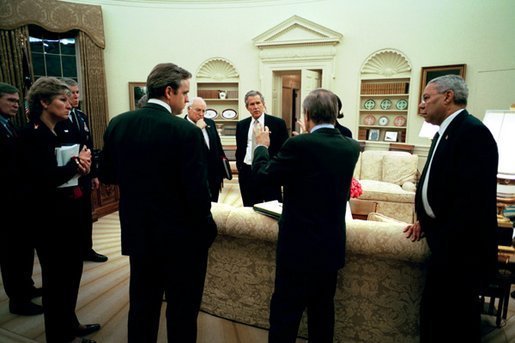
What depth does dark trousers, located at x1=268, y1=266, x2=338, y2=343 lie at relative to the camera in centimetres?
165

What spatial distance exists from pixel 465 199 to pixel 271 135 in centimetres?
205

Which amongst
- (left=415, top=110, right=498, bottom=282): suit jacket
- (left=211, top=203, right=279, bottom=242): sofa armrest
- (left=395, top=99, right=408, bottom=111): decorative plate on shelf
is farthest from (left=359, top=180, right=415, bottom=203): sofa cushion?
(left=415, top=110, right=498, bottom=282): suit jacket

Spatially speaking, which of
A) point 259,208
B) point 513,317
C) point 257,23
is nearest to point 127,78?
point 257,23

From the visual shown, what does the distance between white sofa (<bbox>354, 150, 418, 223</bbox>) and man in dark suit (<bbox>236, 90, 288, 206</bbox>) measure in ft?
6.29

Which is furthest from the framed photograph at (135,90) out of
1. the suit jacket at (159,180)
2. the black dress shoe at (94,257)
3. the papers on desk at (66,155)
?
the suit jacket at (159,180)

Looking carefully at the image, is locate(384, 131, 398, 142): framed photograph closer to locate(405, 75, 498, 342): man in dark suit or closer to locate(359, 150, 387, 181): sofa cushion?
locate(359, 150, 387, 181): sofa cushion

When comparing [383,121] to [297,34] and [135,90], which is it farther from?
[135,90]

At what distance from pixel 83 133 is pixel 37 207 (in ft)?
4.51

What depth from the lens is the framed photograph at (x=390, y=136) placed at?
6.65 metres

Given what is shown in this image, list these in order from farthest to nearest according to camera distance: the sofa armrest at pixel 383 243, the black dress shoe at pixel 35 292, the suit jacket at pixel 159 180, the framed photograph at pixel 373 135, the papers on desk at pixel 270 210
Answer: the framed photograph at pixel 373 135 → the black dress shoe at pixel 35 292 → the papers on desk at pixel 270 210 → the sofa armrest at pixel 383 243 → the suit jacket at pixel 159 180

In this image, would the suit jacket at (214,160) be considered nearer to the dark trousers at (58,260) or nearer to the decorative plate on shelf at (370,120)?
the dark trousers at (58,260)

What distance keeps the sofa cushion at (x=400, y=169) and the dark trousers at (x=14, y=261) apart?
4.83 m

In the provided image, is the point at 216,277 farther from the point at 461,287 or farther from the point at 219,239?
the point at 461,287

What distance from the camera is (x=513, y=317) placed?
2486 mm
